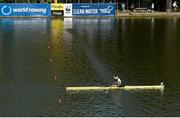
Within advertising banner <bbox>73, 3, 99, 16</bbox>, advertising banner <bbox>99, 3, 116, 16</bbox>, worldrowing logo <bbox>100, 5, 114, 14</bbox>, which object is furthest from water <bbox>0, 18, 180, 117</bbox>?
worldrowing logo <bbox>100, 5, 114, 14</bbox>

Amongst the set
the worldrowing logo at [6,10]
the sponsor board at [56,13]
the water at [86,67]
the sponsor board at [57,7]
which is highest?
the sponsor board at [57,7]

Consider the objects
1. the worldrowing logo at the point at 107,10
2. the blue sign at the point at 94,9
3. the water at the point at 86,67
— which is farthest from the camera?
the worldrowing logo at the point at 107,10

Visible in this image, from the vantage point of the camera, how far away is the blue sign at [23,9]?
77.7 m

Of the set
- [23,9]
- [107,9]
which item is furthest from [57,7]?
[107,9]

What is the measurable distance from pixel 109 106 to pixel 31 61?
47.4ft

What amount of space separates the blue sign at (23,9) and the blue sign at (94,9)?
14.9 ft

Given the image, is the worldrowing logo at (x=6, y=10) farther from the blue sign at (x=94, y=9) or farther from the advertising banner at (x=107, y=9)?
the advertising banner at (x=107, y=9)

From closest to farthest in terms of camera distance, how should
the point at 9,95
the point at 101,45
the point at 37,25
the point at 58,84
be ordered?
1. the point at 9,95
2. the point at 58,84
3. the point at 101,45
4. the point at 37,25

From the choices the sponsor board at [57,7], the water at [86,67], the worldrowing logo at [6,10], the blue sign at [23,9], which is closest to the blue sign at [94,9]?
the sponsor board at [57,7]

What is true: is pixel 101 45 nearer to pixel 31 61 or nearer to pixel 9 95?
pixel 31 61

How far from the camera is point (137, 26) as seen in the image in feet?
217

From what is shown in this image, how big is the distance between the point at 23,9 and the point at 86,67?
1751 inches

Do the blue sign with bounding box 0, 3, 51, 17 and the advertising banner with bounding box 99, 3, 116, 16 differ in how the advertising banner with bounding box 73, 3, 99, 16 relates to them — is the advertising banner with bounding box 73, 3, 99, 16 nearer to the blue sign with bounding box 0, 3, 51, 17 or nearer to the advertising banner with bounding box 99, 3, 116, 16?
the advertising banner with bounding box 99, 3, 116, 16

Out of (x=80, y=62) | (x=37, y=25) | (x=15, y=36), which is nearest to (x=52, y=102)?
(x=80, y=62)
